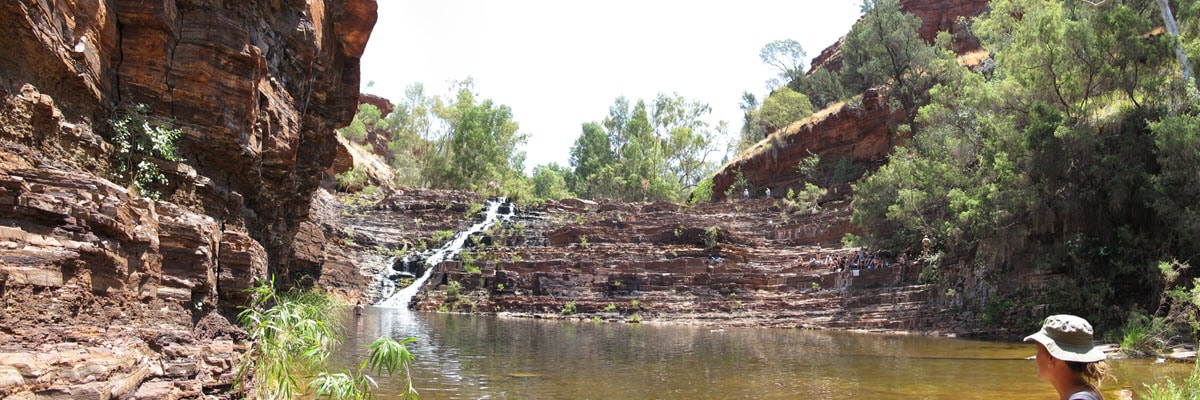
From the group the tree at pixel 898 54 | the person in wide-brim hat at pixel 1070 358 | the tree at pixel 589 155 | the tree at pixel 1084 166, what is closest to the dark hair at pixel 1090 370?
the person in wide-brim hat at pixel 1070 358

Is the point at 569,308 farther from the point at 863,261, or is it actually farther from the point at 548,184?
the point at 548,184

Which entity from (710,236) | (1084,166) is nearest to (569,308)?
(710,236)

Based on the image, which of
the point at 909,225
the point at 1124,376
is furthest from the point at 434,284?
the point at 1124,376

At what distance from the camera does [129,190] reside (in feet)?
27.2

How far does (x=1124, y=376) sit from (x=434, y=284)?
29142mm

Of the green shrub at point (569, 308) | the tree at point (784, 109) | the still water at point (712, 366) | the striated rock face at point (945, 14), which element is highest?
the striated rock face at point (945, 14)

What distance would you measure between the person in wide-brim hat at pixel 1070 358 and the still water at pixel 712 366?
7.79 metres

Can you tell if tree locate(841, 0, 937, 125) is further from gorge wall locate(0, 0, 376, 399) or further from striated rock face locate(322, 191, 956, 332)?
gorge wall locate(0, 0, 376, 399)

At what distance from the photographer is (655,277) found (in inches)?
1273

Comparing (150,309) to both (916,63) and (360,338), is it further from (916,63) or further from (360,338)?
(916,63)

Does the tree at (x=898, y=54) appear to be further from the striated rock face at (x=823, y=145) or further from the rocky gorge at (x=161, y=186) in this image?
the rocky gorge at (x=161, y=186)

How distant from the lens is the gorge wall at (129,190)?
20.0ft

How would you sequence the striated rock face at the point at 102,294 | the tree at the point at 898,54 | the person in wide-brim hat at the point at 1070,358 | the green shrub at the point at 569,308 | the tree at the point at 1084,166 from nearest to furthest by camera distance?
the person in wide-brim hat at the point at 1070,358 < the striated rock face at the point at 102,294 < the tree at the point at 1084,166 < the green shrub at the point at 569,308 < the tree at the point at 898,54

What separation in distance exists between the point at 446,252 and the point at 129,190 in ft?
106
